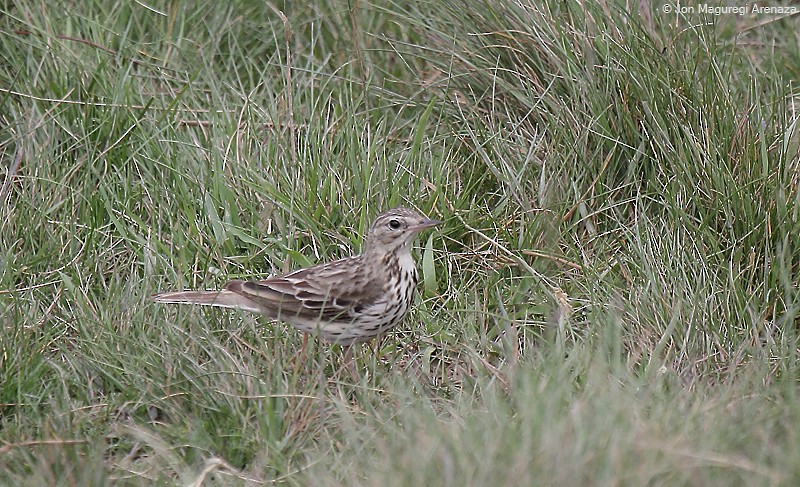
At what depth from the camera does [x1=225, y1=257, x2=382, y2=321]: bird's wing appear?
5520 mm

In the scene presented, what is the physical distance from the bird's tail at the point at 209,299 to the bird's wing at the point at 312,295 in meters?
0.03

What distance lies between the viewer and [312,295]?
556cm

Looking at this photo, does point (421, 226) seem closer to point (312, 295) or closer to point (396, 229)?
point (396, 229)

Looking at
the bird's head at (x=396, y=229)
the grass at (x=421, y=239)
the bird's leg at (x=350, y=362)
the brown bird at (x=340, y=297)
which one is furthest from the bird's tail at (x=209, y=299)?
the bird's head at (x=396, y=229)

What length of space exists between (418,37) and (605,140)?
4.95 feet

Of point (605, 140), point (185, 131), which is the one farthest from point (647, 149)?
point (185, 131)

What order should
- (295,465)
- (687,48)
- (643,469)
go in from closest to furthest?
(643,469), (295,465), (687,48)

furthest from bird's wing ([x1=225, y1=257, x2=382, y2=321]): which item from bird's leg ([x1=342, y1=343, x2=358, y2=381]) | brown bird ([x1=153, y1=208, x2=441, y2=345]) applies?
bird's leg ([x1=342, y1=343, x2=358, y2=381])

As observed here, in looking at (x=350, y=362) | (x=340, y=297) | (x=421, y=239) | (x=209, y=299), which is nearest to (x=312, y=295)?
(x=340, y=297)

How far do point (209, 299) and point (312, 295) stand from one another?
47 centimetres

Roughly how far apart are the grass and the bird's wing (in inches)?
7.7

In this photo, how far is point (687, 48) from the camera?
6605mm

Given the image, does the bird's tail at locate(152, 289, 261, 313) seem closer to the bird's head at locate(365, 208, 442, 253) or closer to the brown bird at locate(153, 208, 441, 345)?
the brown bird at locate(153, 208, 441, 345)

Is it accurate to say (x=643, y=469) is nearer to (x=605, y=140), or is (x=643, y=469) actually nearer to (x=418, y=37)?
(x=605, y=140)
